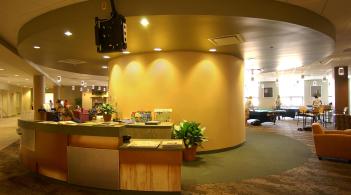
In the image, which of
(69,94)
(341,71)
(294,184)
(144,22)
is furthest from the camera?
(69,94)

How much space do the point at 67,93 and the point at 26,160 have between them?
71.1ft

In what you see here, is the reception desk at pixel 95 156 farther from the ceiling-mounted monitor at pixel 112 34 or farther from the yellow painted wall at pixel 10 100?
the yellow painted wall at pixel 10 100

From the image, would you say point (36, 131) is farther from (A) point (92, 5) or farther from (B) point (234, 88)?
(B) point (234, 88)

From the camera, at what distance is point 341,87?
1180 cm

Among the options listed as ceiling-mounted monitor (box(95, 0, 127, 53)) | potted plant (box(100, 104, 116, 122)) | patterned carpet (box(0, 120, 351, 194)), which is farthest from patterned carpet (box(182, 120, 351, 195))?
potted plant (box(100, 104, 116, 122))

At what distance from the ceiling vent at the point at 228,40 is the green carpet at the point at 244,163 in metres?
2.80

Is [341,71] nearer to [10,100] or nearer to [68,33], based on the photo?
[68,33]

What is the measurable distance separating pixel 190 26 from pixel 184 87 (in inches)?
94.9

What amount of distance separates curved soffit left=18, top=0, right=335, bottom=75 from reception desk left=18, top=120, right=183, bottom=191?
1.82 m

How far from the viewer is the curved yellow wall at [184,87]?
637cm

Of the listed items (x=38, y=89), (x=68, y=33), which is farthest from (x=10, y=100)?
(x=68, y=33)

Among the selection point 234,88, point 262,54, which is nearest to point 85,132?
point 234,88

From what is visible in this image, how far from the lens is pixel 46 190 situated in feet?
12.9

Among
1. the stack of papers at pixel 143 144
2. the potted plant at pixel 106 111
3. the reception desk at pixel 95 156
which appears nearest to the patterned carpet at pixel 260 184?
the reception desk at pixel 95 156
